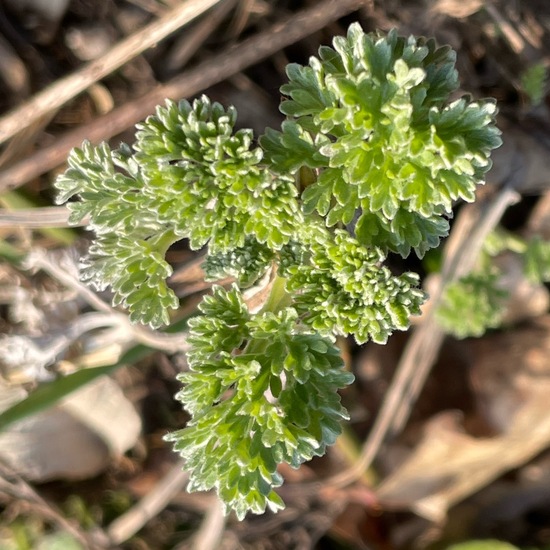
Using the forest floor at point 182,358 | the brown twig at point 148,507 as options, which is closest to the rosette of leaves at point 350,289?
the forest floor at point 182,358

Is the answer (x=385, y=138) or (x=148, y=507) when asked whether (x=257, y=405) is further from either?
(x=148, y=507)

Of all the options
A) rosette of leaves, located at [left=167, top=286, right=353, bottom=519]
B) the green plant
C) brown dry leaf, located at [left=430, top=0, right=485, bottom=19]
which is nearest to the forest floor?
brown dry leaf, located at [left=430, top=0, right=485, bottom=19]

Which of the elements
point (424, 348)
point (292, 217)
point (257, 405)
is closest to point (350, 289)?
point (292, 217)

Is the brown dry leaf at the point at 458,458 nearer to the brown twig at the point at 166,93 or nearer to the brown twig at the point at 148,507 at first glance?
the brown twig at the point at 148,507

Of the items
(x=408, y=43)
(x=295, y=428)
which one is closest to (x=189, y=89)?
(x=408, y=43)

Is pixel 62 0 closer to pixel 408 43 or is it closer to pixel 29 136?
pixel 29 136
